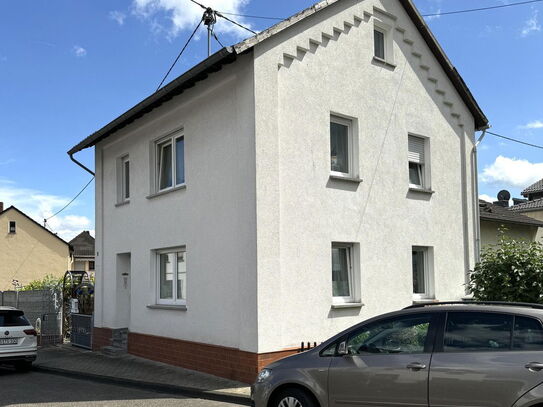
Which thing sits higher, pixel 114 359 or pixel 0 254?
pixel 0 254

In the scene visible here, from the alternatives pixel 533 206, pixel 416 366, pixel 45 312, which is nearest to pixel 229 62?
pixel 416 366

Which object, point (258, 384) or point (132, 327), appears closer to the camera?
point (258, 384)

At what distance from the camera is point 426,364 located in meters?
5.81

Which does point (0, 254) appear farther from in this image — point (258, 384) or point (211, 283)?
point (258, 384)

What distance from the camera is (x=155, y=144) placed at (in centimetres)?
1432

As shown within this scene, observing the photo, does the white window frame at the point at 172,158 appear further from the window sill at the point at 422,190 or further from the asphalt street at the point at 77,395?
the window sill at the point at 422,190

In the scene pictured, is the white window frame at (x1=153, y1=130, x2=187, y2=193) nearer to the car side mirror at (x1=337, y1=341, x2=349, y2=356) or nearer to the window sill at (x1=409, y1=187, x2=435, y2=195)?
the window sill at (x1=409, y1=187, x2=435, y2=195)

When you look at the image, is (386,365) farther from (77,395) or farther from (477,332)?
(77,395)

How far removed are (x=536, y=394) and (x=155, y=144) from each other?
1093cm

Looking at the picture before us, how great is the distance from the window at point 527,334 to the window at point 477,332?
70 mm

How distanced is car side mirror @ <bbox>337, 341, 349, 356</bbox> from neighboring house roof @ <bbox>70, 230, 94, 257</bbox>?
51.5 meters

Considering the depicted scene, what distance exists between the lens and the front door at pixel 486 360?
5266mm

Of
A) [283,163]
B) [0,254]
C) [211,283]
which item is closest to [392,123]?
[283,163]

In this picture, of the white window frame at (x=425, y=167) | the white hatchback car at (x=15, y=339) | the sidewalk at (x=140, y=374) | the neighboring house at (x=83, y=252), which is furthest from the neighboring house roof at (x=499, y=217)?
the neighboring house at (x=83, y=252)
